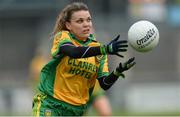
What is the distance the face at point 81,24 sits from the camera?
7.80 metres

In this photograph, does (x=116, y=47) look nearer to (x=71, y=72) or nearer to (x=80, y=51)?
(x=80, y=51)

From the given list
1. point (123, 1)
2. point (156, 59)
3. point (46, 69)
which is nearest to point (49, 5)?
point (123, 1)

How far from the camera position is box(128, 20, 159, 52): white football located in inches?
295

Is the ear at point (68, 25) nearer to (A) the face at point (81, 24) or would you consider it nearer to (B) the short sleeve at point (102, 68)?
(A) the face at point (81, 24)

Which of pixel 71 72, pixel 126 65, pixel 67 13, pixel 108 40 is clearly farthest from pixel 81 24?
pixel 108 40

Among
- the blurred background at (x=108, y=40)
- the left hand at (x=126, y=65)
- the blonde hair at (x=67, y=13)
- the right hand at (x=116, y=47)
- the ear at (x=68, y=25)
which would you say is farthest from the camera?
the blurred background at (x=108, y=40)

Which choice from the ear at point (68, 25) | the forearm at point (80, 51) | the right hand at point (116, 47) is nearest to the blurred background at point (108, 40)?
the ear at point (68, 25)

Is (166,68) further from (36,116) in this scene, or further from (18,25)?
(36,116)

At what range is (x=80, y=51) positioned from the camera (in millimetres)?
7535

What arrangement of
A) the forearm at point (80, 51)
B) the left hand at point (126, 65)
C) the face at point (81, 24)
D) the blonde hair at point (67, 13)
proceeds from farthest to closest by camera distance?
the blonde hair at point (67, 13) → the face at point (81, 24) → the left hand at point (126, 65) → the forearm at point (80, 51)

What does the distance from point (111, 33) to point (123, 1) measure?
2.39 m

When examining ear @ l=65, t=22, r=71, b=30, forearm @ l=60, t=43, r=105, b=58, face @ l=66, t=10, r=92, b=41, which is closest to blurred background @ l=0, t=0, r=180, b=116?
ear @ l=65, t=22, r=71, b=30

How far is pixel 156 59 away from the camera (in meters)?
28.5

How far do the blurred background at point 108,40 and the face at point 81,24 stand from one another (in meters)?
14.1
